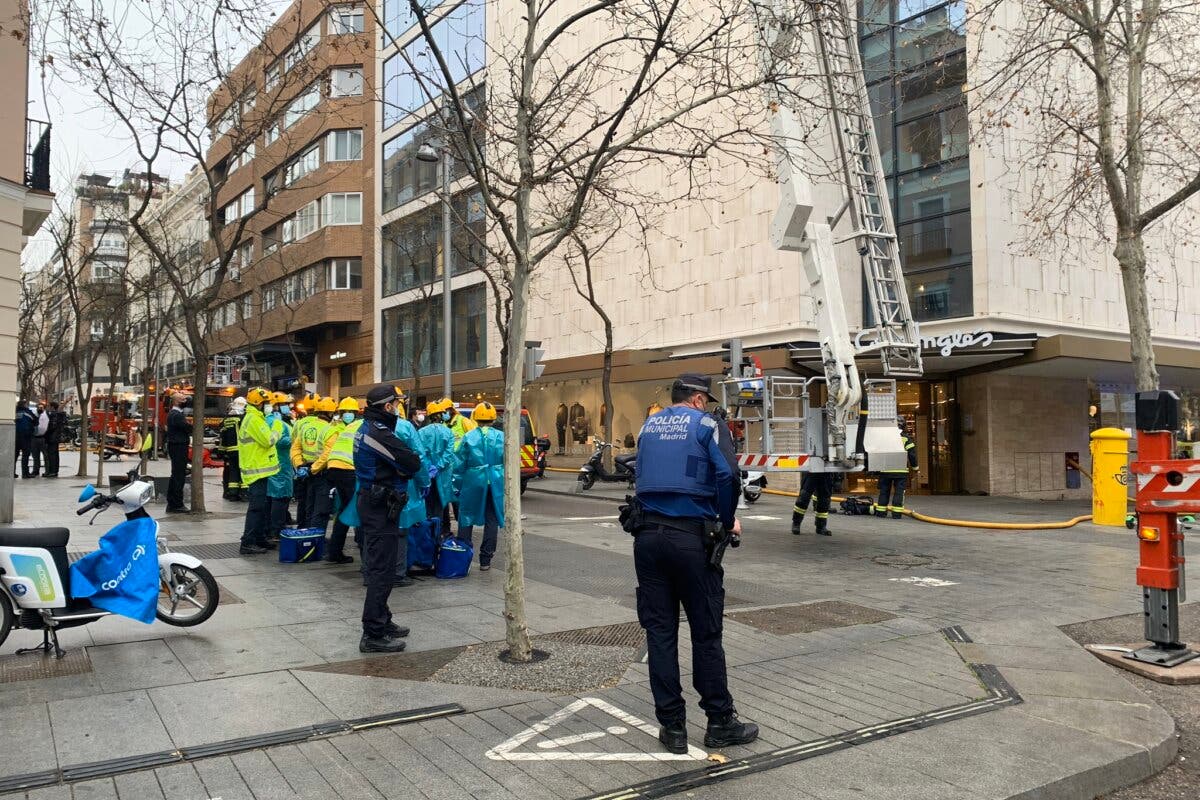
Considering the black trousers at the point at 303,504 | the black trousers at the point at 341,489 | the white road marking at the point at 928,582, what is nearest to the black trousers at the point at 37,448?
the black trousers at the point at 303,504

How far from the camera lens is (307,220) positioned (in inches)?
1639

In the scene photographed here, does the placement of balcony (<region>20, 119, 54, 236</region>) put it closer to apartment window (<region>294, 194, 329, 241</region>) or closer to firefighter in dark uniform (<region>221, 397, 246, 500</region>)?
firefighter in dark uniform (<region>221, 397, 246, 500</region>)

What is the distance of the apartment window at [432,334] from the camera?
34156 mm

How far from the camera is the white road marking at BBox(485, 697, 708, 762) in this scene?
4180 millimetres

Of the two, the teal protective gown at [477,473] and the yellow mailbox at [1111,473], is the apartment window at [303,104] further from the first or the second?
the yellow mailbox at [1111,473]

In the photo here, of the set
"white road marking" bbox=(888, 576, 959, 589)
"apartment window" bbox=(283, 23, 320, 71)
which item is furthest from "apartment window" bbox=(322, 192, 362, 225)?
"white road marking" bbox=(888, 576, 959, 589)

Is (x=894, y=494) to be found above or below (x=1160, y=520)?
below

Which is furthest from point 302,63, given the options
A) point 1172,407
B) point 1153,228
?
point 1153,228

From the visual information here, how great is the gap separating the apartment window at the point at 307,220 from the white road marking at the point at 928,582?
36.5 meters

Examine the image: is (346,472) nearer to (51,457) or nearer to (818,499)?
(818,499)

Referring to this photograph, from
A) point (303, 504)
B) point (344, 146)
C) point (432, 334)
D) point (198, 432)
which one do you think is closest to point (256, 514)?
point (303, 504)

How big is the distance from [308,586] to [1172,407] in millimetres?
7502

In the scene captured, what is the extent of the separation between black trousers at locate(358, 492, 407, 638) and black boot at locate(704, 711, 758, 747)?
2638 mm

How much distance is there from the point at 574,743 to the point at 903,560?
763 cm
